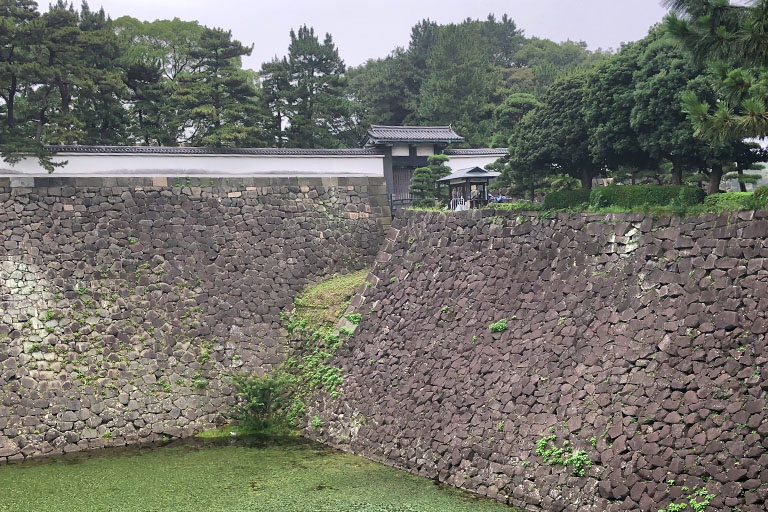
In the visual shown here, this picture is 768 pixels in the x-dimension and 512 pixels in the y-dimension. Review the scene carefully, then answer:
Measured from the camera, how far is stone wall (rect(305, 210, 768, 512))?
971cm

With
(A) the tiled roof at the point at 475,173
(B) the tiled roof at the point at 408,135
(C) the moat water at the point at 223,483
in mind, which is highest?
(B) the tiled roof at the point at 408,135

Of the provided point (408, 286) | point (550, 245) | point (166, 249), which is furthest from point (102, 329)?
point (550, 245)

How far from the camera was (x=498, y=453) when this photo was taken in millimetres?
11898

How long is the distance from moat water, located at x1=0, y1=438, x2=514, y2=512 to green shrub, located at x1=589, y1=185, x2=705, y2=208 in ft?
19.4

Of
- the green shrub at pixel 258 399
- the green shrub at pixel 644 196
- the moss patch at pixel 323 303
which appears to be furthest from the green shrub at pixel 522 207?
the green shrub at pixel 258 399

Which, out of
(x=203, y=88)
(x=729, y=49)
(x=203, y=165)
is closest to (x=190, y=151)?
(x=203, y=165)

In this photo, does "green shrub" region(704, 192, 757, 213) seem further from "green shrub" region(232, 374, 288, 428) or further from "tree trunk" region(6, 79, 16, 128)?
"tree trunk" region(6, 79, 16, 128)

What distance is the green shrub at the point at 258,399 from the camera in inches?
622

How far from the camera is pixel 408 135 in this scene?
22.6m

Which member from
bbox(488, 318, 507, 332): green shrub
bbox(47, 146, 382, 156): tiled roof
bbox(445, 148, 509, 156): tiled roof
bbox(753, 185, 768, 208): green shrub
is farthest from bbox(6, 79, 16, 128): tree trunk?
bbox(753, 185, 768, 208): green shrub

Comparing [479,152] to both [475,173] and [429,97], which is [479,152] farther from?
[429,97]

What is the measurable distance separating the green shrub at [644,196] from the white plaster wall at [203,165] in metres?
8.02

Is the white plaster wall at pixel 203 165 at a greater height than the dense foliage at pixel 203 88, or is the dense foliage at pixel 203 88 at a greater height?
the dense foliage at pixel 203 88

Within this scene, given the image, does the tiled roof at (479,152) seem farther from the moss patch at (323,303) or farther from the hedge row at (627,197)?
the hedge row at (627,197)
